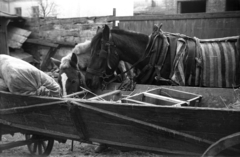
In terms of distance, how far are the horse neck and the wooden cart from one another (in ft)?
3.29

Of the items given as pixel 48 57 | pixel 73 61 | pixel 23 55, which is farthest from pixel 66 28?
pixel 73 61

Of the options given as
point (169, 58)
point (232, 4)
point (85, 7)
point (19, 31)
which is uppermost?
point (85, 7)

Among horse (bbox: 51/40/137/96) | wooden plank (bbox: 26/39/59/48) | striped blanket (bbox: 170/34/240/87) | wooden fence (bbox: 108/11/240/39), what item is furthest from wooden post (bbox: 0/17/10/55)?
striped blanket (bbox: 170/34/240/87)

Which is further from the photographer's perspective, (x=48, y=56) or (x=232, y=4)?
(x=48, y=56)

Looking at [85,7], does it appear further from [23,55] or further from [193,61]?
[193,61]

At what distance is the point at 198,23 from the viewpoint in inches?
241

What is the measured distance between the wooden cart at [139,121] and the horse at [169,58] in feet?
1.59

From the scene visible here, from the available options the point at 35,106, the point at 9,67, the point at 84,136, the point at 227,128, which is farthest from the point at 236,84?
the point at 9,67

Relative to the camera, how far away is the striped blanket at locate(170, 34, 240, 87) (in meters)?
3.83

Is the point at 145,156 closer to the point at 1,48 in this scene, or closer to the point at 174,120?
the point at 174,120

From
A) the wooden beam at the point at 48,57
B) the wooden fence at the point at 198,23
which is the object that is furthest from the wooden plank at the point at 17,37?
the wooden fence at the point at 198,23

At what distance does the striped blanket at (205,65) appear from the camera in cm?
383

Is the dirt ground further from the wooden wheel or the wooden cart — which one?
the wooden wheel

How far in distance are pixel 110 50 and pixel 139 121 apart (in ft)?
6.80
